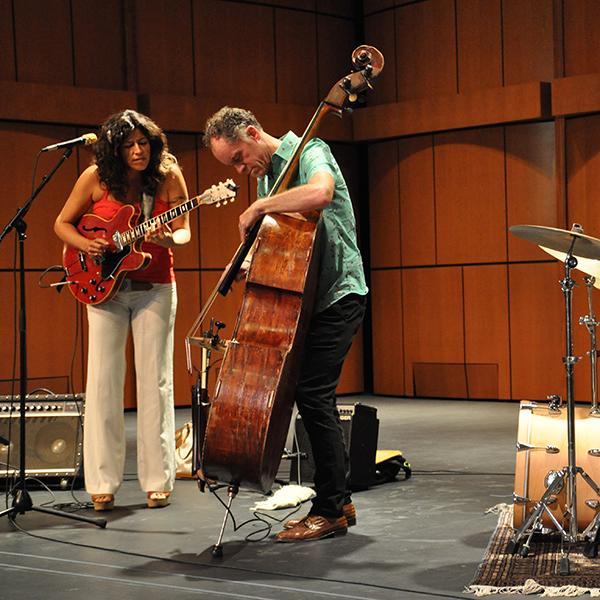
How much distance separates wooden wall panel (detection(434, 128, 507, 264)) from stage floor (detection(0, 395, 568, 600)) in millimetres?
4085

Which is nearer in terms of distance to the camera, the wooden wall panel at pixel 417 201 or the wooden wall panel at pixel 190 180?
the wooden wall panel at pixel 190 180

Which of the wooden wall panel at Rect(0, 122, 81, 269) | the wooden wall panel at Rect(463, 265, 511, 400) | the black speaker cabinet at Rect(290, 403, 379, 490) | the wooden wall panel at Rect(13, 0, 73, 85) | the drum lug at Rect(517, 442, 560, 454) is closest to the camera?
the drum lug at Rect(517, 442, 560, 454)

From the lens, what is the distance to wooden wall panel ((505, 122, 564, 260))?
9.08 m

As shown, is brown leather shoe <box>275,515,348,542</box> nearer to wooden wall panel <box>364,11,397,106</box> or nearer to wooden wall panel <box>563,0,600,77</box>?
wooden wall panel <box>563,0,600,77</box>

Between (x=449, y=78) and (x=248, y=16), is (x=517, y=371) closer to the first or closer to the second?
(x=449, y=78)

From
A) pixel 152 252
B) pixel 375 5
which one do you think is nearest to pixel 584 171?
pixel 375 5

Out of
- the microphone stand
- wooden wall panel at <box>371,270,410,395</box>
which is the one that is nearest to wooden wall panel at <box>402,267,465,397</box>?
wooden wall panel at <box>371,270,410,395</box>

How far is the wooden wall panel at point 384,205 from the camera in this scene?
33.0 ft

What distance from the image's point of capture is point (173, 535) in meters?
4.16

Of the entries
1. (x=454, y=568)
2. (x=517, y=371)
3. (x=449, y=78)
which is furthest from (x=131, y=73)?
(x=454, y=568)

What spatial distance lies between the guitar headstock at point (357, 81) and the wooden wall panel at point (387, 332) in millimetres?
6234

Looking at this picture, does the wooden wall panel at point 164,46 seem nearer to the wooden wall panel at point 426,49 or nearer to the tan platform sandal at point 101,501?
the wooden wall panel at point 426,49

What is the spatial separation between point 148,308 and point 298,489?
0.99 metres

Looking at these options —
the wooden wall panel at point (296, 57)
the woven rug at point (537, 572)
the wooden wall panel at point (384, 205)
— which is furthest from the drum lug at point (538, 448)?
the wooden wall panel at point (296, 57)
